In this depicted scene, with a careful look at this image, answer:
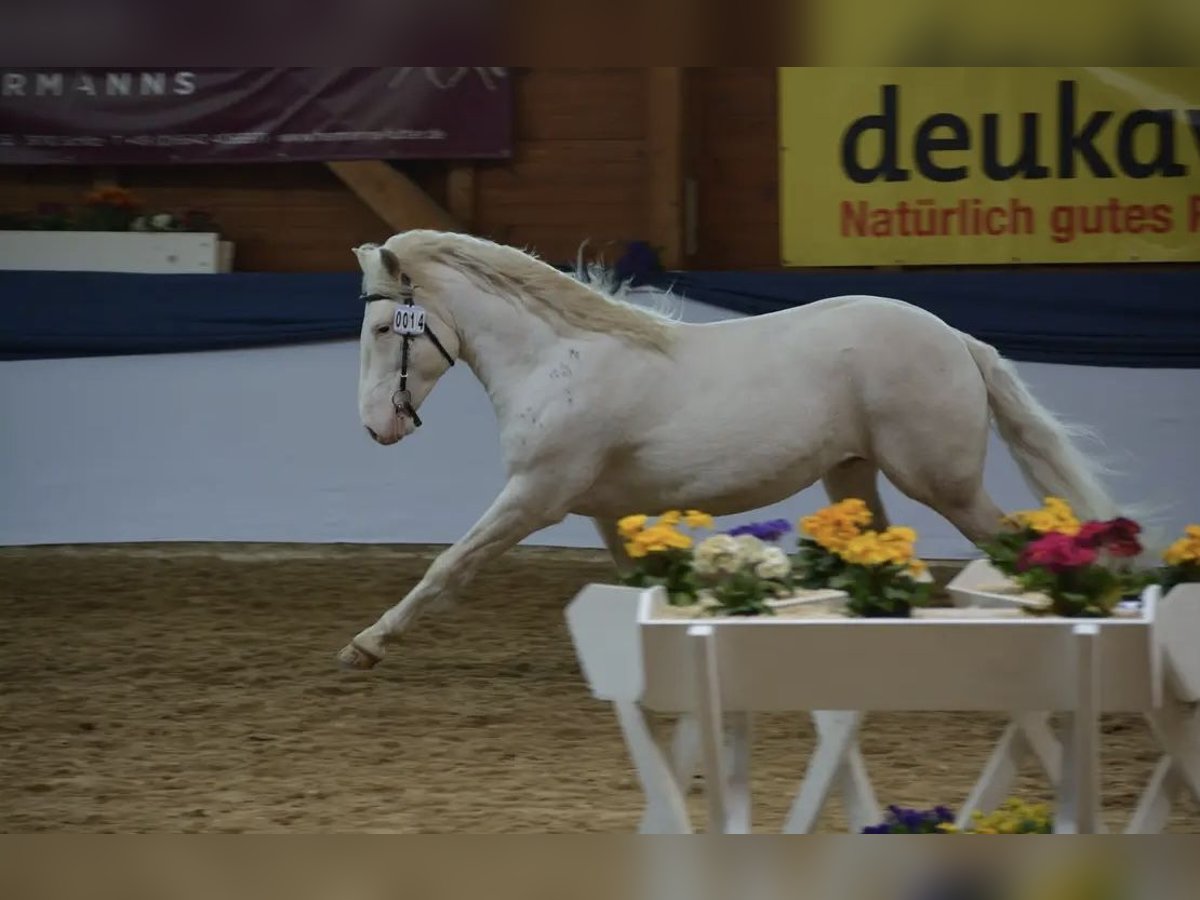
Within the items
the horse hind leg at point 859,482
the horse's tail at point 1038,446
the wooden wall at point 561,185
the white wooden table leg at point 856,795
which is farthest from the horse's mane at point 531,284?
the wooden wall at point 561,185

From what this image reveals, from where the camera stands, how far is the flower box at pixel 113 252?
7223mm

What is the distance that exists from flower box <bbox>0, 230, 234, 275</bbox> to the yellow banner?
8.35 feet

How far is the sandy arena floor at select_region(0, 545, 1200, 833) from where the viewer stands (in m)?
3.28

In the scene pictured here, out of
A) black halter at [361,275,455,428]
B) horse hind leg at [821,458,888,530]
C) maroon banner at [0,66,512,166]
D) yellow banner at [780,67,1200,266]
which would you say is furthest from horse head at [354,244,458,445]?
maroon banner at [0,66,512,166]

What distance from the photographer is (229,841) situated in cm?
59

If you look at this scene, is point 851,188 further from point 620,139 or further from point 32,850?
point 32,850

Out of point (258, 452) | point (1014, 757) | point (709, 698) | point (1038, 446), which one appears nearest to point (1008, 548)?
point (1014, 757)

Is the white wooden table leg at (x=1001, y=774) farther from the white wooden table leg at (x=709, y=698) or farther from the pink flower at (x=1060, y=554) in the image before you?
the white wooden table leg at (x=709, y=698)

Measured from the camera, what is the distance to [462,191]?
774 cm

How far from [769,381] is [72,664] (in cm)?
217

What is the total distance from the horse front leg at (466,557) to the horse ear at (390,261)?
0.60 m

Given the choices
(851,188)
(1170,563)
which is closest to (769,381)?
(1170,563)

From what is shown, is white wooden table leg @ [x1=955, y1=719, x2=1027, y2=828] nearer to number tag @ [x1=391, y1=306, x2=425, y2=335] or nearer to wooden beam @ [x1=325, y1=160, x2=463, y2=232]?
number tag @ [x1=391, y1=306, x2=425, y2=335]

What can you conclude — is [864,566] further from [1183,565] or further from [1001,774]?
[1001,774]
